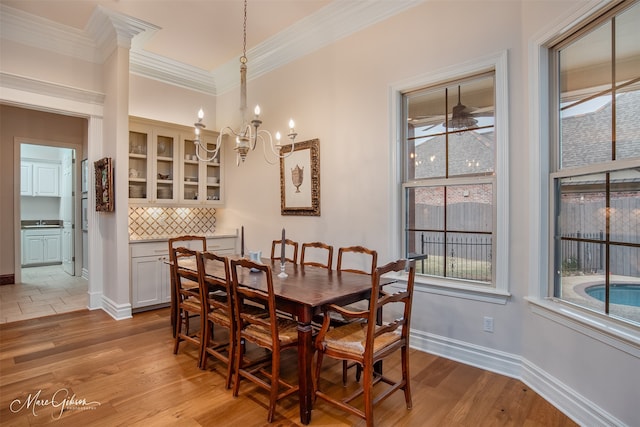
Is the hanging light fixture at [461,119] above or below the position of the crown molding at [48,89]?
below

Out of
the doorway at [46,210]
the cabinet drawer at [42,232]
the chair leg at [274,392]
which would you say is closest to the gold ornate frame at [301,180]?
the chair leg at [274,392]

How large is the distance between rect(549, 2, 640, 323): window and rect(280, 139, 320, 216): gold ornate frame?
87.4 inches

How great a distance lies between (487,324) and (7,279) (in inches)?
278

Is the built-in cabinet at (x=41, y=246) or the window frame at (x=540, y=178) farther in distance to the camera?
the built-in cabinet at (x=41, y=246)

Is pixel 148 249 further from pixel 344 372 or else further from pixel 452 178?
pixel 452 178

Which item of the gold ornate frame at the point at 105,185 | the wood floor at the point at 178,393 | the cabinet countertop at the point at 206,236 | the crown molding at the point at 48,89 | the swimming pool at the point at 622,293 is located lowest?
the wood floor at the point at 178,393

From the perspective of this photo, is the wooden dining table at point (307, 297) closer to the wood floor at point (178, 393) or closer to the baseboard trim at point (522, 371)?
the wood floor at point (178, 393)

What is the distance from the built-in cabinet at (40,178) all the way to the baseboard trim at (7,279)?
8.27 feet

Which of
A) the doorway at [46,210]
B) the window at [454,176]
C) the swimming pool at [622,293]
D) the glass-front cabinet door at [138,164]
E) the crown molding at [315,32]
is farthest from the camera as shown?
the doorway at [46,210]

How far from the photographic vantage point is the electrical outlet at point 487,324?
266 centimetres

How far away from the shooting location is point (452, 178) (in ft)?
9.60

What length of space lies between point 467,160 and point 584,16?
1169 millimetres

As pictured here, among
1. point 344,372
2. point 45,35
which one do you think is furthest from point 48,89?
point 344,372

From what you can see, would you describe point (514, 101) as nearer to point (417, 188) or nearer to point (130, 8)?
point (417, 188)
